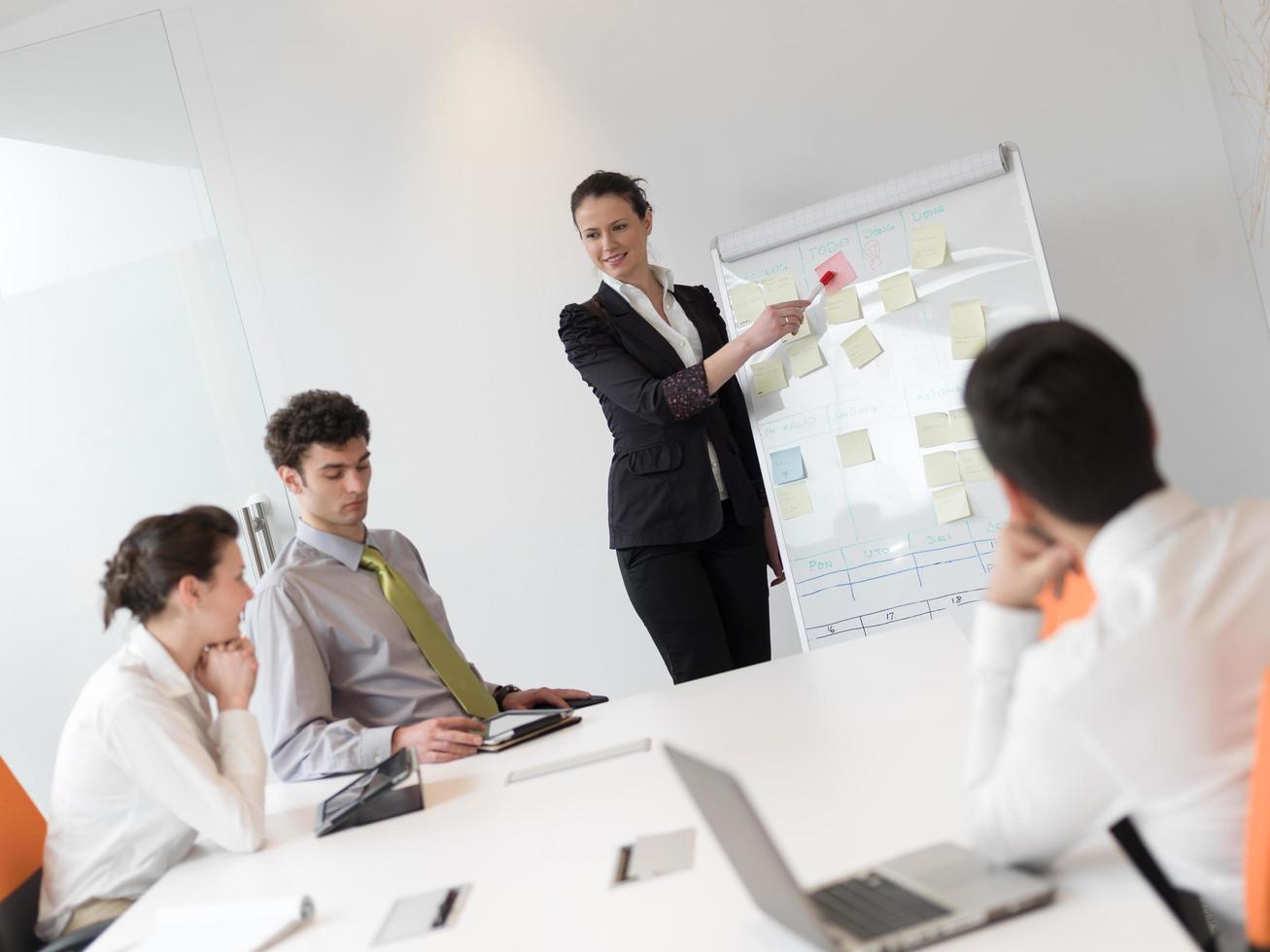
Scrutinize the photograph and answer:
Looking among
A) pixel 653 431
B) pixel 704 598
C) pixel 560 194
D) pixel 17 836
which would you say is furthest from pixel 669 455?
pixel 17 836

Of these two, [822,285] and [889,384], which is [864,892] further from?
[822,285]

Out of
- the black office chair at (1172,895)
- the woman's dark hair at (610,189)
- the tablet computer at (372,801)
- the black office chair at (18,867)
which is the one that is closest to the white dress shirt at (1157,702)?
the black office chair at (1172,895)

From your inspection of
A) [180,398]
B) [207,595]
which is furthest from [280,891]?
[180,398]

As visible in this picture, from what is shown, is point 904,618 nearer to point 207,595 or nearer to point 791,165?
point 791,165

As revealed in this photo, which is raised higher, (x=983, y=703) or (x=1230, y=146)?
(x=1230, y=146)

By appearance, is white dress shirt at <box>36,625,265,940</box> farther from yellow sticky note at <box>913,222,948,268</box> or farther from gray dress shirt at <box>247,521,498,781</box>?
yellow sticky note at <box>913,222,948,268</box>

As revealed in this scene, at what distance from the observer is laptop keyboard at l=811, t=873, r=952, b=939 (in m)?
1.06

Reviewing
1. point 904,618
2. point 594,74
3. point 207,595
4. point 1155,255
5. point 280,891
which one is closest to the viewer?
point 280,891

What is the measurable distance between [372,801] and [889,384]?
2051 millimetres

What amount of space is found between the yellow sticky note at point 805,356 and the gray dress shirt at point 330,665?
4.72 feet

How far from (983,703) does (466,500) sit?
312 cm

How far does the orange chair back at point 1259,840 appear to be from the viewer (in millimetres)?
907

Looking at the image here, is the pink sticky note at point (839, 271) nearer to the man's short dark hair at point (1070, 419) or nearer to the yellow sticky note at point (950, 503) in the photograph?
the yellow sticky note at point (950, 503)

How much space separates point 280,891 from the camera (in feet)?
5.32
